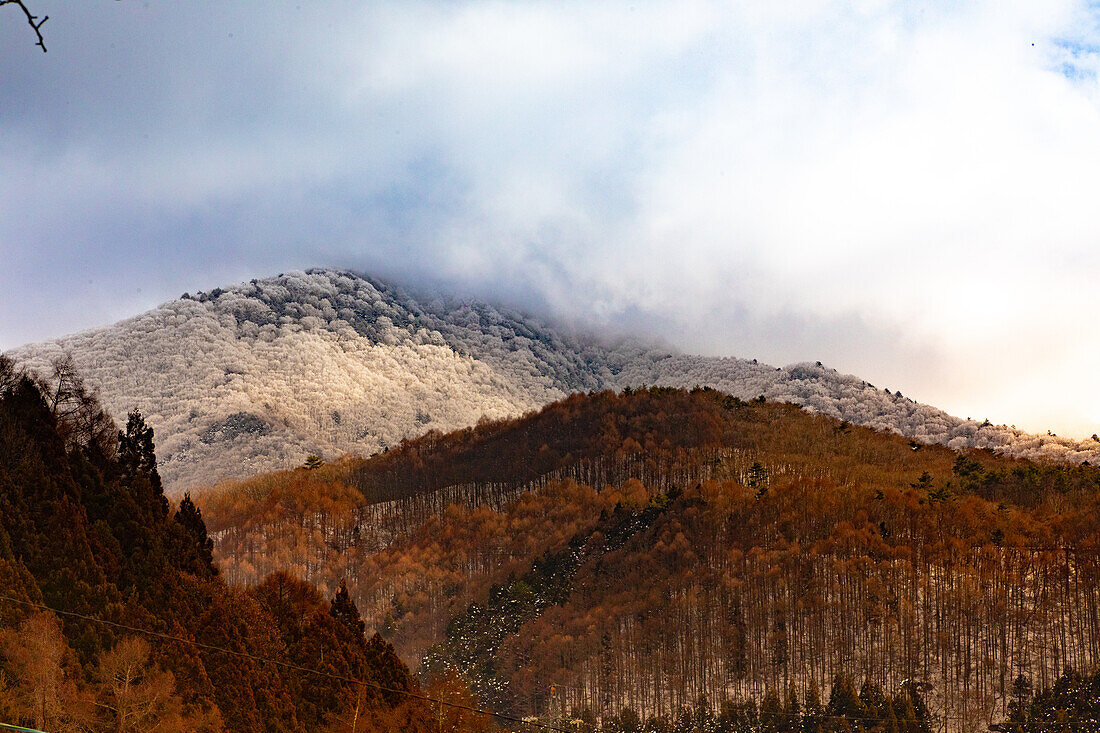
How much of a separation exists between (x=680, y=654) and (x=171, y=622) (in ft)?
134

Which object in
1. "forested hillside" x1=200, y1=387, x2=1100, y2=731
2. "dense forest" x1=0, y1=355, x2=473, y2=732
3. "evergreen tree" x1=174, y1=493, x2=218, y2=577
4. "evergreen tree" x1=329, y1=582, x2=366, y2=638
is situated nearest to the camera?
"dense forest" x1=0, y1=355, x2=473, y2=732

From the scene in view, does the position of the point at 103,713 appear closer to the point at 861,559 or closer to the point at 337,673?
the point at 337,673

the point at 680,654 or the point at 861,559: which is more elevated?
the point at 861,559

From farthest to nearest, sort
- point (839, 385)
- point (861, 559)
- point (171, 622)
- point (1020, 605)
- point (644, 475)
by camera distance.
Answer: point (839, 385), point (644, 475), point (861, 559), point (1020, 605), point (171, 622)

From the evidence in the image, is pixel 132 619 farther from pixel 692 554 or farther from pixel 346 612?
pixel 692 554

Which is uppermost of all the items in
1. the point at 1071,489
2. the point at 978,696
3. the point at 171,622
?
the point at 1071,489

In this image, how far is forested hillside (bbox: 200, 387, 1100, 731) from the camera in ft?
209

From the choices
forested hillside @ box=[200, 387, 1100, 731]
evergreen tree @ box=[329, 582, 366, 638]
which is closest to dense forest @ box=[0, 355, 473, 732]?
evergreen tree @ box=[329, 582, 366, 638]

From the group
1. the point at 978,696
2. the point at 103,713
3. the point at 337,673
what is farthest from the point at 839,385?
the point at 103,713

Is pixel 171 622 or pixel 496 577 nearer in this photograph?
pixel 171 622

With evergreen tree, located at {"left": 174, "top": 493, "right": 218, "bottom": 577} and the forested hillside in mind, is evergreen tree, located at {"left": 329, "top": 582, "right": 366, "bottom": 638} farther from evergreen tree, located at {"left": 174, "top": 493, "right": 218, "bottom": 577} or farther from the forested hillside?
the forested hillside

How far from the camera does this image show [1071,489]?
78.9 metres

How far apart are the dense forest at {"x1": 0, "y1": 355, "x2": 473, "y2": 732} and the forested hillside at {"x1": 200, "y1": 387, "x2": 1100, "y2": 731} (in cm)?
2556

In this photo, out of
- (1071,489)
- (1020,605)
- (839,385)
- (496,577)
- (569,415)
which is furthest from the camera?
(839,385)
